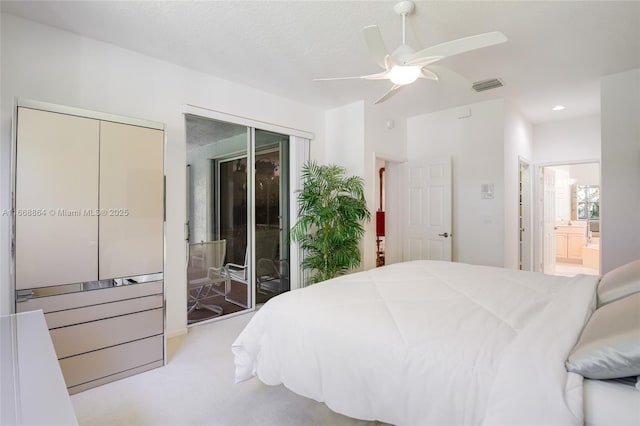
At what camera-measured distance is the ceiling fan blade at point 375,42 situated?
186 centimetres

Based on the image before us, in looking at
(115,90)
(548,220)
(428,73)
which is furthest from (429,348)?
(548,220)

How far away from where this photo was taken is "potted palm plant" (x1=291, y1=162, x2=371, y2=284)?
152 inches

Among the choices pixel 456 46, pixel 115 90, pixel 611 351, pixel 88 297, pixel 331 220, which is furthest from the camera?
pixel 331 220

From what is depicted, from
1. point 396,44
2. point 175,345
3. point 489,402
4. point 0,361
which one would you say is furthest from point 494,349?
point 175,345

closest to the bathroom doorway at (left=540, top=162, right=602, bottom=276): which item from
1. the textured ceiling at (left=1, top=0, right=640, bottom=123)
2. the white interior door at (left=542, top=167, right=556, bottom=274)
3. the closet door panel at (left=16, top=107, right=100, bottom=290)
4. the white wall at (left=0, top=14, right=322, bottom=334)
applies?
the white interior door at (left=542, top=167, right=556, bottom=274)

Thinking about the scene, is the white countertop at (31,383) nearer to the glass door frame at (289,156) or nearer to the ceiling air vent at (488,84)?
the glass door frame at (289,156)

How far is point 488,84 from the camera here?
363 centimetres

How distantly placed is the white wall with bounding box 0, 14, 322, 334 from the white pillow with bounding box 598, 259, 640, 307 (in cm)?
305

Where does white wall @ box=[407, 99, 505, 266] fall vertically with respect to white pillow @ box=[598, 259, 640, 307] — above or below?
above

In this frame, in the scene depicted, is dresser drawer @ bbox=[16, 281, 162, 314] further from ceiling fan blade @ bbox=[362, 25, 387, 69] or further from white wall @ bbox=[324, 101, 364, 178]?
white wall @ bbox=[324, 101, 364, 178]

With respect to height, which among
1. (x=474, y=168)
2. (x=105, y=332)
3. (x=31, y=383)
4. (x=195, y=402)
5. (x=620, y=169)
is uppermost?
(x=474, y=168)

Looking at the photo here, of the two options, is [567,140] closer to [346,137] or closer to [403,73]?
[346,137]

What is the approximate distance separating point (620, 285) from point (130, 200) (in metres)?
3.11

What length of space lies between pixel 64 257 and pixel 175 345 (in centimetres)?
124
